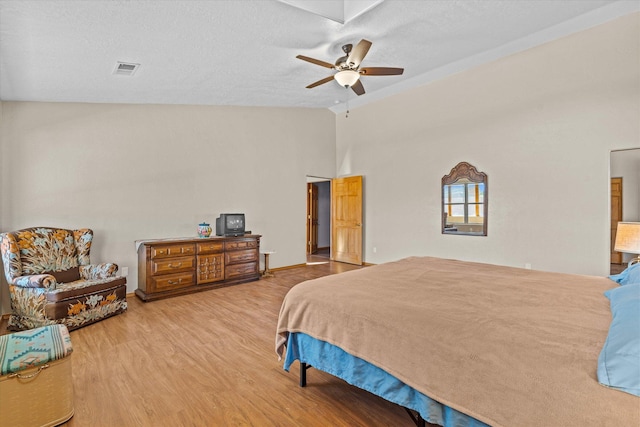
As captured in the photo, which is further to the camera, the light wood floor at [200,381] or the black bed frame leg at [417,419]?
the light wood floor at [200,381]

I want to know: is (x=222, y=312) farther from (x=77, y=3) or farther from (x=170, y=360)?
(x=77, y=3)

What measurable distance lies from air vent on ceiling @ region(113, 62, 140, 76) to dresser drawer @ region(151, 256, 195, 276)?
7.80ft

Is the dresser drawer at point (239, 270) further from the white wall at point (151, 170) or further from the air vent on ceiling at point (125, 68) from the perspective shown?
the air vent on ceiling at point (125, 68)

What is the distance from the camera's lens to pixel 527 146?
15.4 feet

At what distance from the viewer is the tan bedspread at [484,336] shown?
1146 mm

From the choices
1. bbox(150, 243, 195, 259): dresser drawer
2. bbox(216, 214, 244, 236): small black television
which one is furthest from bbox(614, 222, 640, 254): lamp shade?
bbox(150, 243, 195, 259): dresser drawer

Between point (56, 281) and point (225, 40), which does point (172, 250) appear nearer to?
point (56, 281)

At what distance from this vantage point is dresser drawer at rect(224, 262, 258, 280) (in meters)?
5.27

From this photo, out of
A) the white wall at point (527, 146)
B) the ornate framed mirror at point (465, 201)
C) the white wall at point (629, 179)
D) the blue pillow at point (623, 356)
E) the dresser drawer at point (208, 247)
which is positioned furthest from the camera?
the ornate framed mirror at point (465, 201)

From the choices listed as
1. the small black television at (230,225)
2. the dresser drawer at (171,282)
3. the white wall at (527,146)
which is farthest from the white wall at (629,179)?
the dresser drawer at (171,282)

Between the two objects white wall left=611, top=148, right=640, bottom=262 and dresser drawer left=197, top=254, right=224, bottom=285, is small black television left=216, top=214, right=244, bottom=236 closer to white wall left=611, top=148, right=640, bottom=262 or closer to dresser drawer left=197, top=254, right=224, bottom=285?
dresser drawer left=197, top=254, right=224, bottom=285

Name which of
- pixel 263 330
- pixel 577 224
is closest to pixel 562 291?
pixel 263 330

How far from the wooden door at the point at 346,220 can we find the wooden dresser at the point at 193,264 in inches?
92.2

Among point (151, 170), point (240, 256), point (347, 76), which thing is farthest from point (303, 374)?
point (151, 170)
